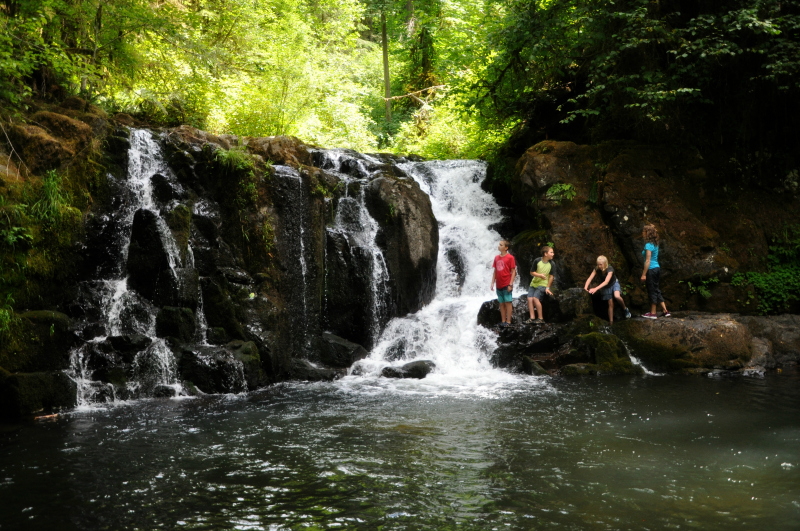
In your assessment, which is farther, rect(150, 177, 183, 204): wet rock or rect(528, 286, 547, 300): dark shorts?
rect(528, 286, 547, 300): dark shorts

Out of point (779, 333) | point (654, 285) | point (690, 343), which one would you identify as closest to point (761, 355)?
point (779, 333)

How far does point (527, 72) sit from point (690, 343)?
8.42 meters

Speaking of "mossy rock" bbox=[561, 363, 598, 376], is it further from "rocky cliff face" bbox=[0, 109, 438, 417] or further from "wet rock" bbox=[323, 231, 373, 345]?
"wet rock" bbox=[323, 231, 373, 345]

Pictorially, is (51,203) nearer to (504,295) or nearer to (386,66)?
(504,295)

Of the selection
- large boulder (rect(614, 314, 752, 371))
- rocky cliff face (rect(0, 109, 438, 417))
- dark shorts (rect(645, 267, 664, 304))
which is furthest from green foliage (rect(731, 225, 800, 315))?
rocky cliff face (rect(0, 109, 438, 417))

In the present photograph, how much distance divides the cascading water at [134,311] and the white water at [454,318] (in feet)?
10.8

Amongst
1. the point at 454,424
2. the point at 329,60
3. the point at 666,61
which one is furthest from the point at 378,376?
the point at 329,60

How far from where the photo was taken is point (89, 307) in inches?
405

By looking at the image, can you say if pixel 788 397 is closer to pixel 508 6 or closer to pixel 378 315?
pixel 378 315

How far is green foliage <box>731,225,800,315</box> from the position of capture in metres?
13.1

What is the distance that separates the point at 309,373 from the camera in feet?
37.5

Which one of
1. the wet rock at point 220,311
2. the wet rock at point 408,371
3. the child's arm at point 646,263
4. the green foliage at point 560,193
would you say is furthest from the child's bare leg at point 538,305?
the wet rock at point 220,311

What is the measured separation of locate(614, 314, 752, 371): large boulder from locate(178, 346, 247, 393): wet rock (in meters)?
7.65

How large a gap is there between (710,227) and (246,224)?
34.7 feet
